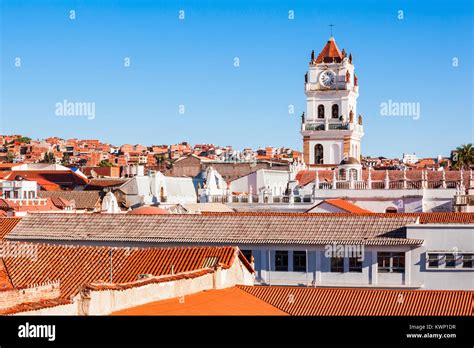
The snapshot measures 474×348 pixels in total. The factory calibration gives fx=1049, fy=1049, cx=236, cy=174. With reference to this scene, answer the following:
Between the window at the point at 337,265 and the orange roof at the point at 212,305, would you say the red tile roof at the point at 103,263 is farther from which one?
the window at the point at 337,265

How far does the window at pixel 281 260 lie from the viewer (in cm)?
3525

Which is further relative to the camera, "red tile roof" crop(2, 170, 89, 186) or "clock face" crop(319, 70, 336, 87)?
"red tile roof" crop(2, 170, 89, 186)

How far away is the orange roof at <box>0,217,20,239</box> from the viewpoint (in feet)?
125

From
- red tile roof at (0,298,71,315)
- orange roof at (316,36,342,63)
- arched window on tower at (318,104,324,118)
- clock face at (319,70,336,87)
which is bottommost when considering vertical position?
red tile roof at (0,298,71,315)

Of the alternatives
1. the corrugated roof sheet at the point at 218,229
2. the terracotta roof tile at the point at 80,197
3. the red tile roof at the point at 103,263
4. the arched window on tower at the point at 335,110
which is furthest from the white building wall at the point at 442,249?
the arched window on tower at the point at 335,110

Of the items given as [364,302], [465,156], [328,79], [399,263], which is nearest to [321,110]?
[328,79]

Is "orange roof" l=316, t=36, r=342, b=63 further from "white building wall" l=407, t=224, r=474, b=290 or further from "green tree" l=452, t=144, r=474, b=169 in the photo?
"white building wall" l=407, t=224, r=474, b=290

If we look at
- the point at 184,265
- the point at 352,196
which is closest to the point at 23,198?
the point at 352,196

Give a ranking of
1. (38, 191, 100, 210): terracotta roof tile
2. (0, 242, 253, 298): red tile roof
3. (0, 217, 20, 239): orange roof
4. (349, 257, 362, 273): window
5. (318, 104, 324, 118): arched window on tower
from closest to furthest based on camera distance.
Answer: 1. (0, 242, 253, 298): red tile roof
2. (349, 257, 362, 273): window
3. (0, 217, 20, 239): orange roof
4. (38, 191, 100, 210): terracotta roof tile
5. (318, 104, 324, 118): arched window on tower

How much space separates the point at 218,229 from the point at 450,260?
8.05 metres

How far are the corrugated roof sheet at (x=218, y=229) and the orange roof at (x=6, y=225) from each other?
26 centimetres

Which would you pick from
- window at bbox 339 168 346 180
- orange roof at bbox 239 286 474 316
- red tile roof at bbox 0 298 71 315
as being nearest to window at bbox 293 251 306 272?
orange roof at bbox 239 286 474 316

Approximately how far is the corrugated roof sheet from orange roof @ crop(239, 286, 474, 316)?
25.7ft

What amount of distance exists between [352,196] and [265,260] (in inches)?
1423
